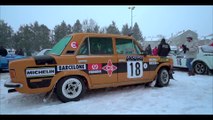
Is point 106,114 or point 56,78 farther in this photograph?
point 56,78

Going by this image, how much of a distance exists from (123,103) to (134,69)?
1.61m

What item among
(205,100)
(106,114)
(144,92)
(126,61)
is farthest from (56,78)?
(205,100)

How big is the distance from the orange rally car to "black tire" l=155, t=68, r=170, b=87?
0.73 ft

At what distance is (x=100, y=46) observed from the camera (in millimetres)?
6215

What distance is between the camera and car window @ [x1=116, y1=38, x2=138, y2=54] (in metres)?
6.55

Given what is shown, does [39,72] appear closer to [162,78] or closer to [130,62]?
[130,62]

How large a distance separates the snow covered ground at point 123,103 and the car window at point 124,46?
47.6 inches

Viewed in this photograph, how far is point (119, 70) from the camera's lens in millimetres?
6363

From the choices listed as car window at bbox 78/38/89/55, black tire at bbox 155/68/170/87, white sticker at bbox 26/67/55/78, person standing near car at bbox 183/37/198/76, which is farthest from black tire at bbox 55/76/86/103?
person standing near car at bbox 183/37/198/76

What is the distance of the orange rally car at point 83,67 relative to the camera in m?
5.17

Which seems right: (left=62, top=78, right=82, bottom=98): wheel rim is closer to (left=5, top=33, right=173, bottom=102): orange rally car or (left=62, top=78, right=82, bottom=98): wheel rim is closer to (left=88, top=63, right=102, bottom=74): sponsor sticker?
(left=5, top=33, right=173, bottom=102): orange rally car
